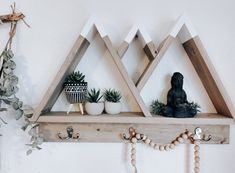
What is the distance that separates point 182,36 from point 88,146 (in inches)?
22.8

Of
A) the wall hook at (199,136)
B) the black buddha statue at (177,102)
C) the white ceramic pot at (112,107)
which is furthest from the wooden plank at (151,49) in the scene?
the wall hook at (199,136)

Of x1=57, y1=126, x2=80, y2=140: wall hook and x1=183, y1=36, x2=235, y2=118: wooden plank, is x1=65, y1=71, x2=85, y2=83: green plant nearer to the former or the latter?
x1=57, y1=126, x2=80, y2=140: wall hook

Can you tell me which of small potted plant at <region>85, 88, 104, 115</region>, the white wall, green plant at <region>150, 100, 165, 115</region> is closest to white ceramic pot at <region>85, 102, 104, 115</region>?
small potted plant at <region>85, 88, 104, 115</region>

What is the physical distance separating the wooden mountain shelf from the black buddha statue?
0.09 feet

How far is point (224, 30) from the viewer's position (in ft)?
3.47

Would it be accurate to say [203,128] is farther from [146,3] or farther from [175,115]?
[146,3]

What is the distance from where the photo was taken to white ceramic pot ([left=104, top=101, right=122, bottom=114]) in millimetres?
987

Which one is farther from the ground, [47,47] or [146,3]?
[146,3]

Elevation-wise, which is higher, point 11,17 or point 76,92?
point 11,17

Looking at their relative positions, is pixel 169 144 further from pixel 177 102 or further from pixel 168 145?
pixel 177 102

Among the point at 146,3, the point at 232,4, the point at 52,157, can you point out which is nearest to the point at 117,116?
the point at 52,157

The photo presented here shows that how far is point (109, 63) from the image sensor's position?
106 centimetres

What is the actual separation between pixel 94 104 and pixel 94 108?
2 centimetres

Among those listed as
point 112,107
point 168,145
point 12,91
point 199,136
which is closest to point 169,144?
point 168,145
